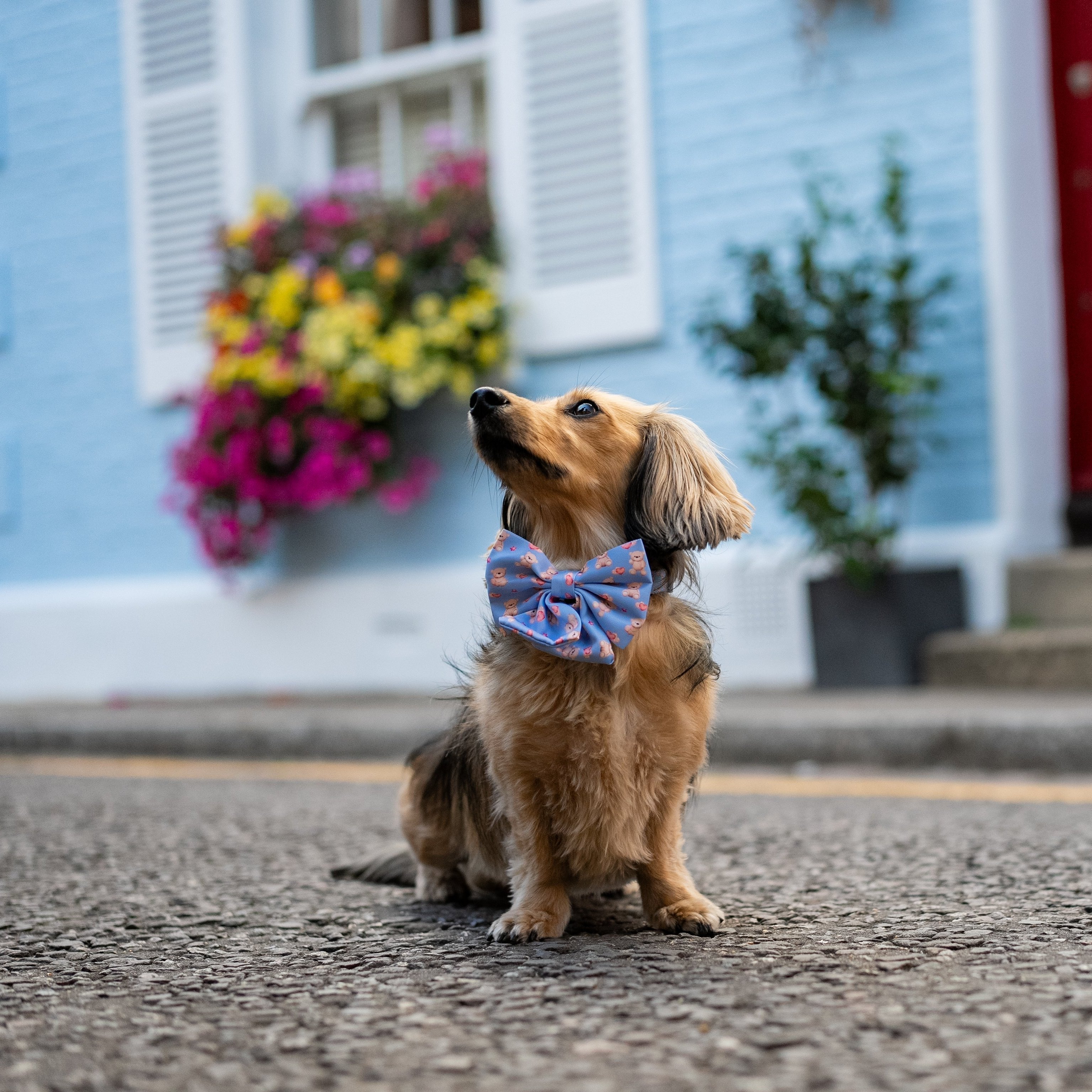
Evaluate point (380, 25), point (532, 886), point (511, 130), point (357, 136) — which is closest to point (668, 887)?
point (532, 886)

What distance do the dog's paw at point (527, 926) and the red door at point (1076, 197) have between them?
4678mm

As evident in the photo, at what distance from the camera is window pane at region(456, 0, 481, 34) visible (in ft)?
25.3

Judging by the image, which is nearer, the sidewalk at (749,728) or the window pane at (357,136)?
the sidewalk at (749,728)

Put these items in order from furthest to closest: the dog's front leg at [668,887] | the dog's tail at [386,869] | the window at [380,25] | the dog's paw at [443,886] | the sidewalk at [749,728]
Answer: the window at [380,25] < the sidewalk at [749,728] < the dog's tail at [386,869] < the dog's paw at [443,886] < the dog's front leg at [668,887]

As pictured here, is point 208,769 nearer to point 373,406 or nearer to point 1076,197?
point 373,406

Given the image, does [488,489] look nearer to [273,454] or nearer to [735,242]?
[273,454]

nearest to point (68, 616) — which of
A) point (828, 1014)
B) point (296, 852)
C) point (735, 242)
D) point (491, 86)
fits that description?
point (491, 86)

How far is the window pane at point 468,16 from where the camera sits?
7.71m

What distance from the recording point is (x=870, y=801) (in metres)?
4.09

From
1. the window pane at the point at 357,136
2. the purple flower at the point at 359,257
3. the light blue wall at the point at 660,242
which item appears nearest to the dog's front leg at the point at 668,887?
the light blue wall at the point at 660,242

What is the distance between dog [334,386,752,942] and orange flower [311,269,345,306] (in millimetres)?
4846

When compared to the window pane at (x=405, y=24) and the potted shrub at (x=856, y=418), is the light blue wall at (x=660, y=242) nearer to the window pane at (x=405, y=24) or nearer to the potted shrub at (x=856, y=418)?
the potted shrub at (x=856, y=418)

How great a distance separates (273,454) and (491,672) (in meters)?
5.08

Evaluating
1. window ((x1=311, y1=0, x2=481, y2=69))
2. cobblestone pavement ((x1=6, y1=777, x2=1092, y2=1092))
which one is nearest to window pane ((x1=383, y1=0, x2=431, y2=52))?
window ((x1=311, y1=0, x2=481, y2=69))
